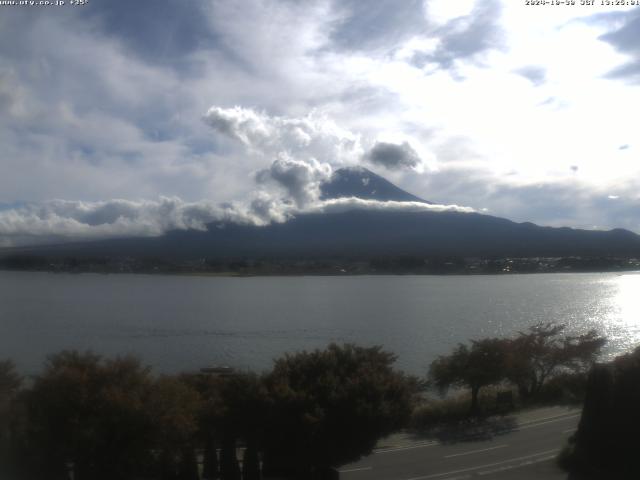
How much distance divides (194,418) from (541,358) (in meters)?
13.5

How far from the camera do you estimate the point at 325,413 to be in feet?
32.0

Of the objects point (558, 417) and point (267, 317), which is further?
point (267, 317)

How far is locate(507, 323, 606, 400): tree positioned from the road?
422 cm

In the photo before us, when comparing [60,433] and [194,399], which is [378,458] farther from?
[60,433]

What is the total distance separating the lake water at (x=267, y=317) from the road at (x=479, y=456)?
9.68 metres

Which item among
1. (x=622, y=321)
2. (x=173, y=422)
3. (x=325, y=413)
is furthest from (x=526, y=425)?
(x=622, y=321)

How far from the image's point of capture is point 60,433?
327 inches

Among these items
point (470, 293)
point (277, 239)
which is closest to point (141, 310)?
point (470, 293)

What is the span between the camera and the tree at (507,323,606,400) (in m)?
19.0

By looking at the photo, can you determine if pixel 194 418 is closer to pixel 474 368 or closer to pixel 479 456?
pixel 479 456

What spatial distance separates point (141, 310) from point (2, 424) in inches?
1647

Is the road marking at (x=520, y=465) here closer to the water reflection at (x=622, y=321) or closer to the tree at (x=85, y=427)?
the tree at (x=85, y=427)

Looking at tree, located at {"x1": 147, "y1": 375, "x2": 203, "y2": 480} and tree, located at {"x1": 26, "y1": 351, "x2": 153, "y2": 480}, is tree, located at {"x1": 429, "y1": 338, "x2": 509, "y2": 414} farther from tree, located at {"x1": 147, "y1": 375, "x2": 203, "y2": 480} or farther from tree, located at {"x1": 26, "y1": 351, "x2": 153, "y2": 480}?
tree, located at {"x1": 26, "y1": 351, "x2": 153, "y2": 480}

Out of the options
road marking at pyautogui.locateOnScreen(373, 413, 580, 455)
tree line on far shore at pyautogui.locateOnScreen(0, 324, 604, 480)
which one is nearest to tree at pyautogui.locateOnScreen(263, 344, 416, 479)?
tree line on far shore at pyautogui.locateOnScreen(0, 324, 604, 480)
